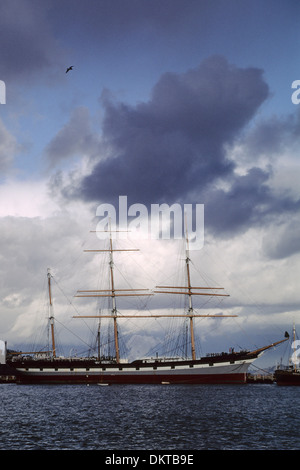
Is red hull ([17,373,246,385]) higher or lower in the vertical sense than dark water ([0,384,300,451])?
lower

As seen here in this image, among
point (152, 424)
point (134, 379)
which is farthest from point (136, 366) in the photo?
point (152, 424)

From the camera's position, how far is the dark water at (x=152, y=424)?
30.8 meters

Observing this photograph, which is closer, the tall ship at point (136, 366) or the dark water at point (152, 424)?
the dark water at point (152, 424)

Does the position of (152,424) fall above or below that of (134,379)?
above

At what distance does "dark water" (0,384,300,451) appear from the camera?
30844 millimetres

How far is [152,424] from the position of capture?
3850 centimetres

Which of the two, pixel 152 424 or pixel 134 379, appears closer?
pixel 152 424

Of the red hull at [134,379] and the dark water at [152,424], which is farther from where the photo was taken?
the red hull at [134,379]

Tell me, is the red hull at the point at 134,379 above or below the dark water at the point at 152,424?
below

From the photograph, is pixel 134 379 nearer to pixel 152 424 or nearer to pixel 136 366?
pixel 136 366

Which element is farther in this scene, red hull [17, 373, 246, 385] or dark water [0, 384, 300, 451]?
red hull [17, 373, 246, 385]

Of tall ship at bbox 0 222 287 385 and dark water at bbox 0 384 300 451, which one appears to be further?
tall ship at bbox 0 222 287 385
